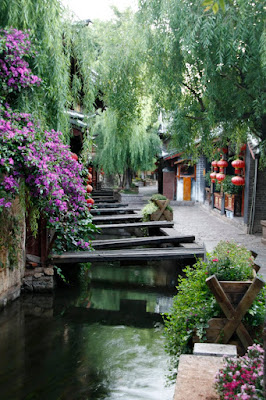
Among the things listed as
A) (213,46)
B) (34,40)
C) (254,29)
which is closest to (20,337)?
(34,40)

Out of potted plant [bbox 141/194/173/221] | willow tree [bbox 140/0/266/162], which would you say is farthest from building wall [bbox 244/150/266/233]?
willow tree [bbox 140/0/266/162]

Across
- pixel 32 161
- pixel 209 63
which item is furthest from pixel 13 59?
pixel 209 63

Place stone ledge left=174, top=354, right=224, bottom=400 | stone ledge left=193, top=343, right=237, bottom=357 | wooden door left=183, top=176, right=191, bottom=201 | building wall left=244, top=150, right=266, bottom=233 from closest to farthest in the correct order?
stone ledge left=174, top=354, right=224, bottom=400 < stone ledge left=193, top=343, right=237, bottom=357 < building wall left=244, top=150, right=266, bottom=233 < wooden door left=183, top=176, right=191, bottom=201

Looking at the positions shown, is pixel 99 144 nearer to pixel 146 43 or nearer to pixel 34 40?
pixel 146 43

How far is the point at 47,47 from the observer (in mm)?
6875

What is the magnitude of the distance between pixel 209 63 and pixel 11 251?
501 centimetres

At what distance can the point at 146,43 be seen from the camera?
9.42m

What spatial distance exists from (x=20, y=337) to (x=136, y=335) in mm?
1764

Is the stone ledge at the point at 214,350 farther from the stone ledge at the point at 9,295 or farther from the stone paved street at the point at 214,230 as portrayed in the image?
→ the stone ledge at the point at 9,295

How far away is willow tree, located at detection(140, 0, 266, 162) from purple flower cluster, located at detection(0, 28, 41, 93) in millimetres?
3144

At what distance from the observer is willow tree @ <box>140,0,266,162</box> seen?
25.4 feet

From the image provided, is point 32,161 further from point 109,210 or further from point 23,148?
point 109,210

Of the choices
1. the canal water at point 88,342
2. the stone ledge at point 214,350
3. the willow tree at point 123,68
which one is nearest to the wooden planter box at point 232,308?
the stone ledge at point 214,350

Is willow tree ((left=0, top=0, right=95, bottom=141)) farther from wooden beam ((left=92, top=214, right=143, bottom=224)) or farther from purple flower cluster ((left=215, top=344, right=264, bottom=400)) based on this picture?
wooden beam ((left=92, top=214, right=143, bottom=224))
